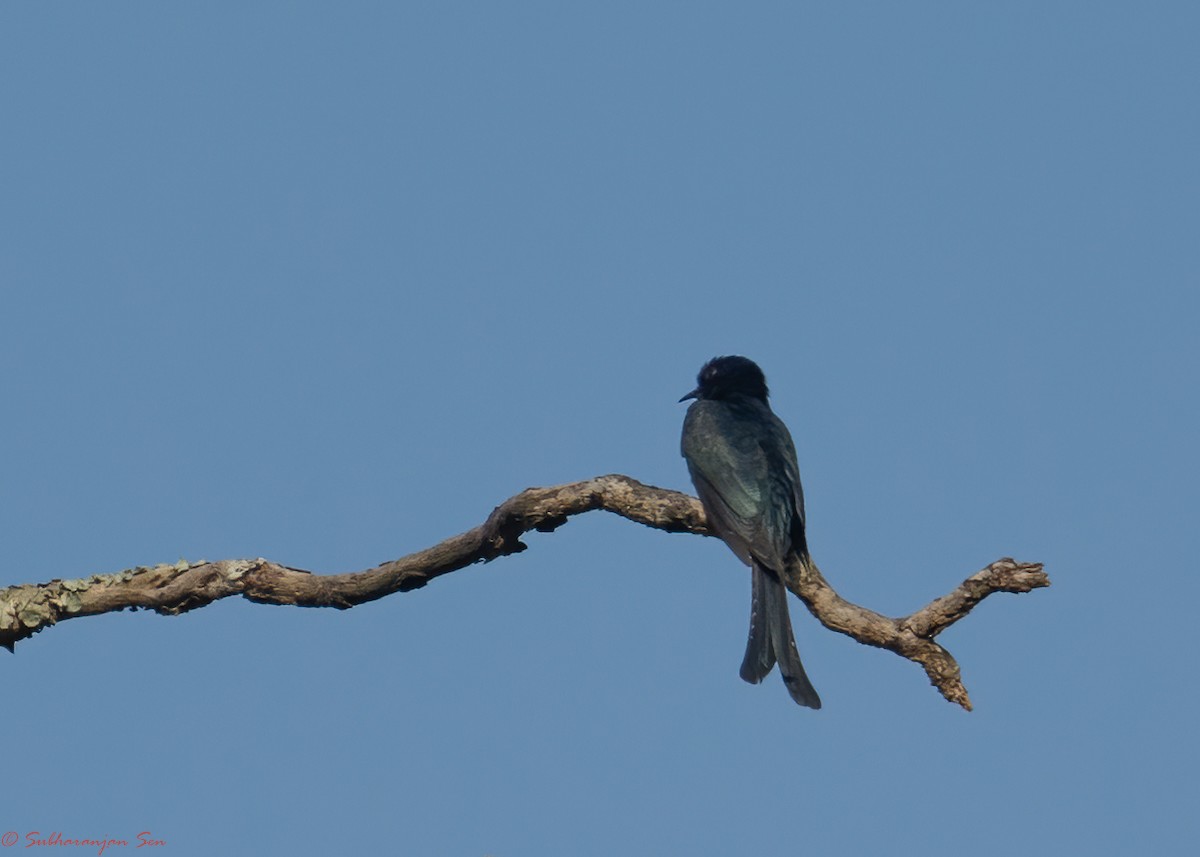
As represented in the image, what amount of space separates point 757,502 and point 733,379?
178 cm

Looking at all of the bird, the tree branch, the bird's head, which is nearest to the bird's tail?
the bird

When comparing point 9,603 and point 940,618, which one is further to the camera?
point 9,603

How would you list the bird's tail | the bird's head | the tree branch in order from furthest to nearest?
the bird's head
the bird's tail
the tree branch

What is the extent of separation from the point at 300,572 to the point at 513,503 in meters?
0.97

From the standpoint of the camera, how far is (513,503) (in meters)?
6.00

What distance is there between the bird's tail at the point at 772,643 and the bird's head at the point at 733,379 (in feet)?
7.00

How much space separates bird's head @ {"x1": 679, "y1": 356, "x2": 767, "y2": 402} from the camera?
8641 mm

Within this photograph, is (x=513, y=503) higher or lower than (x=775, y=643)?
higher

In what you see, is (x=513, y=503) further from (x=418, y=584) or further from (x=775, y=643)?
(x=775, y=643)

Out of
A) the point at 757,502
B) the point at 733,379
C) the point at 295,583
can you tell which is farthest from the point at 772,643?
the point at 733,379

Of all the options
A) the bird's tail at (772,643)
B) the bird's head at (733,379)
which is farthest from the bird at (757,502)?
the bird's head at (733,379)

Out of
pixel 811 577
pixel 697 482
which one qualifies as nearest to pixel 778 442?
pixel 697 482

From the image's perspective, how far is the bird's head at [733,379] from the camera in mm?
8641

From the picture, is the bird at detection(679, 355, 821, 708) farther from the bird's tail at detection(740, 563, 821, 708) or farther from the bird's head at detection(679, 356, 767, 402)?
the bird's head at detection(679, 356, 767, 402)
